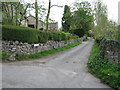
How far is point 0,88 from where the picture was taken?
14.1 ft

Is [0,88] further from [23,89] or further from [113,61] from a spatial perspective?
[113,61]

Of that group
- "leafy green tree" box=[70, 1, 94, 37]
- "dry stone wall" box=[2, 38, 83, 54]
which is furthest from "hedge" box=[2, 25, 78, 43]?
"leafy green tree" box=[70, 1, 94, 37]

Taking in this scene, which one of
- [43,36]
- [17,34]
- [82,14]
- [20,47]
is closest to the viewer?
[17,34]

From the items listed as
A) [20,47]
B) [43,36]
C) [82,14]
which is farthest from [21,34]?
[82,14]

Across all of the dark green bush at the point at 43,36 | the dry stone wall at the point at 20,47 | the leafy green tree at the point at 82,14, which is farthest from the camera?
the leafy green tree at the point at 82,14

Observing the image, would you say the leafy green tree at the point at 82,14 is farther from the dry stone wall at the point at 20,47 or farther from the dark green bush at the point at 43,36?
the dry stone wall at the point at 20,47

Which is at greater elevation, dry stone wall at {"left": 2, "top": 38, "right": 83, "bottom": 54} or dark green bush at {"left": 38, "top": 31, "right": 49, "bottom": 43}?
dark green bush at {"left": 38, "top": 31, "right": 49, "bottom": 43}

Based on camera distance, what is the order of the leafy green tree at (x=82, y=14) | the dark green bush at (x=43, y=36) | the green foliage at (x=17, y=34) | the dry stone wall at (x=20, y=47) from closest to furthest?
the green foliage at (x=17, y=34)
the dry stone wall at (x=20, y=47)
the dark green bush at (x=43, y=36)
the leafy green tree at (x=82, y=14)

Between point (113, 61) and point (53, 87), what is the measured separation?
4.97 m

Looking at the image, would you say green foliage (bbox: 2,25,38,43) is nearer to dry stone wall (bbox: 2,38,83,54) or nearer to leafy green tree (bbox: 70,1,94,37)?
dry stone wall (bbox: 2,38,83,54)

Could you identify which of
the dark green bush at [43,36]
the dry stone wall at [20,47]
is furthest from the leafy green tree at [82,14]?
the dry stone wall at [20,47]

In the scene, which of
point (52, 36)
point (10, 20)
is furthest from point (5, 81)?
point (10, 20)

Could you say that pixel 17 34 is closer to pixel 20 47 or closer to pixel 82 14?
pixel 20 47

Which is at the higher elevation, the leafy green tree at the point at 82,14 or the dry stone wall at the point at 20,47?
the leafy green tree at the point at 82,14
